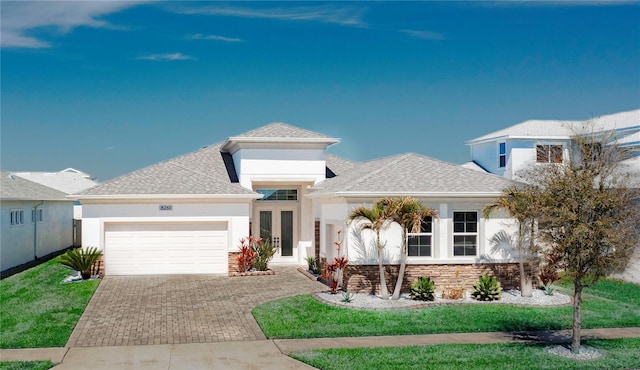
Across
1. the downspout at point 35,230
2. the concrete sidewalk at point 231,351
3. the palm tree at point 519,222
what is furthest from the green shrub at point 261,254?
the downspout at point 35,230

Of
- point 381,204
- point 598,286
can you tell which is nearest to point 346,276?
point 381,204

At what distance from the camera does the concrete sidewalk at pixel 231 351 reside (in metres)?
11.8

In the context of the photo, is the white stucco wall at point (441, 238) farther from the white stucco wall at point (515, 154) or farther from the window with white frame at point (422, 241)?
the white stucco wall at point (515, 154)

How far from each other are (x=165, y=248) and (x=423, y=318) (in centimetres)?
1091

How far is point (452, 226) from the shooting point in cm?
1925

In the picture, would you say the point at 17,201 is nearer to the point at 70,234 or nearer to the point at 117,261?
the point at 117,261

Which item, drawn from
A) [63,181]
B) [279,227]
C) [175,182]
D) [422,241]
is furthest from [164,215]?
[63,181]

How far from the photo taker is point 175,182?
24.0 m

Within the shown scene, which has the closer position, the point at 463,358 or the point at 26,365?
the point at 26,365

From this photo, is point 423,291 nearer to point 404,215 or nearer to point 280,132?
point 404,215

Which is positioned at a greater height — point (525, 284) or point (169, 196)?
point (169, 196)

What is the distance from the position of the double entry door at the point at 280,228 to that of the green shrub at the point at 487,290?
985 cm

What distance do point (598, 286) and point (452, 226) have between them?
19.1 feet

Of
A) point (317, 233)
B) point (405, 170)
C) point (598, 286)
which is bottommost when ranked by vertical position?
point (598, 286)
